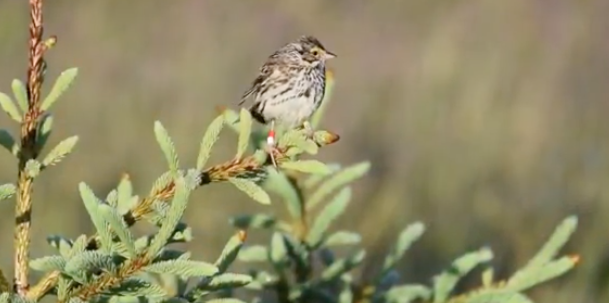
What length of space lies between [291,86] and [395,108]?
11.6 ft

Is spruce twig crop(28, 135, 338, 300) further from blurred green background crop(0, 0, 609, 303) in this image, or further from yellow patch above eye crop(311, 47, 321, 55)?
blurred green background crop(0, 0, 609, 303)

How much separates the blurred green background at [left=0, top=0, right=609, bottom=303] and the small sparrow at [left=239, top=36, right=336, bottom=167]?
77cm

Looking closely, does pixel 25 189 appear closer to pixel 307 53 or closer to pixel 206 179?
pixel 206 179

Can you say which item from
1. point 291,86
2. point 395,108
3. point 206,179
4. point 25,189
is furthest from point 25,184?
point 395,108

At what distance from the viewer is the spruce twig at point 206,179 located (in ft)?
6.30

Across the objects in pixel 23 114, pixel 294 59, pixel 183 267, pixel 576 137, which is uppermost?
pixel 576 137

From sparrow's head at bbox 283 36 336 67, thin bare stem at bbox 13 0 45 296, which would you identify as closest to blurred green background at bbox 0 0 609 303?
sparrow's head at bbox 283 36 336 67

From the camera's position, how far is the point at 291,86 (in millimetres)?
3131

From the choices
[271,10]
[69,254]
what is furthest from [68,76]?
[271,10]

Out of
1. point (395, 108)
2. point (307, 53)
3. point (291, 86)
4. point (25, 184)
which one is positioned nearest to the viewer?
point (25, 184)

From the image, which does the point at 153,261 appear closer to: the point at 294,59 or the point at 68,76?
the point at 68,76

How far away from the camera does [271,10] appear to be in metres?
8.16

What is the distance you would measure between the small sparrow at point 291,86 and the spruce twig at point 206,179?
0.64 m

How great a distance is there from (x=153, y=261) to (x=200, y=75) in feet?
16.6
